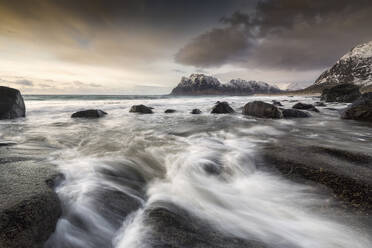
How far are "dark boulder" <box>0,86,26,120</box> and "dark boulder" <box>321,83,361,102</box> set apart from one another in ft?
99.3

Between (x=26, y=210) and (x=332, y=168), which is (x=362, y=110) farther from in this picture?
(x=26, y=210)

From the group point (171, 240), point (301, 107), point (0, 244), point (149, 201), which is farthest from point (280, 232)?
point (301, 107)

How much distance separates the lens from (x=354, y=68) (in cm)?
8569

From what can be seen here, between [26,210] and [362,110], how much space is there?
1203 centimetres

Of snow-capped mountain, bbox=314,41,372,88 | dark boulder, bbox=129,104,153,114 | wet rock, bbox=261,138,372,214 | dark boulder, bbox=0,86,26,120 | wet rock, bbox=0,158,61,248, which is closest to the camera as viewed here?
wet rock, bbox=0,158,61,248

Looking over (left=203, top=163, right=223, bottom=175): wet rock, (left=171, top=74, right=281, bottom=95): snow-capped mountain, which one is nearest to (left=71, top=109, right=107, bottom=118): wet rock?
(left=203, top=163, right=223, bottom=175): wet rock

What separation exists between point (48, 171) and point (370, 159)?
5.79 meters

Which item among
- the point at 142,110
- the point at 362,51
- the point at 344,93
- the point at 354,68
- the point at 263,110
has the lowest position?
the point at 142,110

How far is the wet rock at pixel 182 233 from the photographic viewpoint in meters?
1.73

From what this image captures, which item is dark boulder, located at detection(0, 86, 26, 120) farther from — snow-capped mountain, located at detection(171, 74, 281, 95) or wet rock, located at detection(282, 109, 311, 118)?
snow-capped mountain, located at detection(171, 74, 281, 95)

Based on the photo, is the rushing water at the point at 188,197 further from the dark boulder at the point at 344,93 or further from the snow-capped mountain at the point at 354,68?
the snow-capped mountain at the point at 354,68

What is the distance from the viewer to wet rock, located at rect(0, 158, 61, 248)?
1438mm

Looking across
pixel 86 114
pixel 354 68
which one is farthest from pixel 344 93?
pixel 354 68

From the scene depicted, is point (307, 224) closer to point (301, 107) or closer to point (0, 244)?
point (0, 244)
